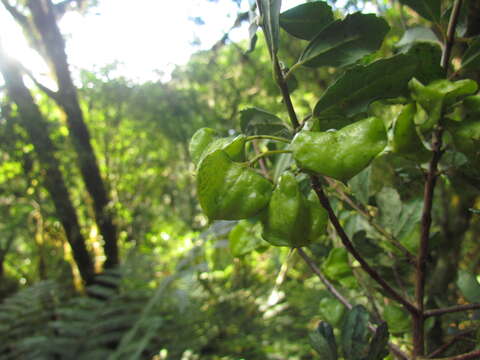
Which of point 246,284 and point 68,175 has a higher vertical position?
point 68,175

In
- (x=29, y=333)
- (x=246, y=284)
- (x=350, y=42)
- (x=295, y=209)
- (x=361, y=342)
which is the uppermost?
(x=350, y=42)

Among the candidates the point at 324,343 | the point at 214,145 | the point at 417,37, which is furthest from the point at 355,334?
the point at 417,37

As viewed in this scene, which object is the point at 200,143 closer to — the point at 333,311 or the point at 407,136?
the point at 407,136

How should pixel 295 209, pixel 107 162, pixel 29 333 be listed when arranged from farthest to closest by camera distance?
1. pixel 107 162
2. pixel 29 333
3. pixel 295 209

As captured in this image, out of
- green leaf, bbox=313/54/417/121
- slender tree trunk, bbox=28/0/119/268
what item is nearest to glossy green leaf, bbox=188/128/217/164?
green leaf, bbox=313/54/417/121

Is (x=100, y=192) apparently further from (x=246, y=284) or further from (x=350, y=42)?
(x=350, y=42)

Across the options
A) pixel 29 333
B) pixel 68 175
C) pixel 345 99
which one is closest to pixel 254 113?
pixel 345 99

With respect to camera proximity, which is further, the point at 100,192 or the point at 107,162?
the point at 107,162

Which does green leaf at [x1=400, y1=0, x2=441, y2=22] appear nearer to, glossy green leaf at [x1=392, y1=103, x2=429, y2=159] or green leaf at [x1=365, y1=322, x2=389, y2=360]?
glossy green leaf at [x1=392, y1=103, x2=429, y2=159]
